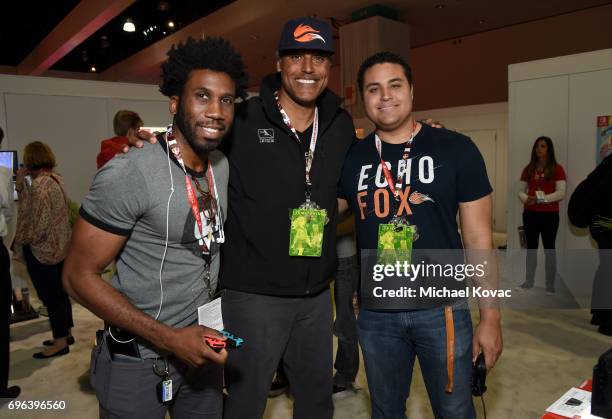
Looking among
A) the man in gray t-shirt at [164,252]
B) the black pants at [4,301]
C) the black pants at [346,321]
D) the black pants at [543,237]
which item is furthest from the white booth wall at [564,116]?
the black pants at [4,301]

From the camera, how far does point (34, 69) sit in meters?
14.2

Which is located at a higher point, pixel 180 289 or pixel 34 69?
pixel 34 69

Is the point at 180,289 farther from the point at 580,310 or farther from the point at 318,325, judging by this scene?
the point at 580,310

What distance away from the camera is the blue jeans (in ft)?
5.21

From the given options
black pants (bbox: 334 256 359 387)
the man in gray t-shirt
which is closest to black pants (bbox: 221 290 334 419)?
the man in gray t-shirt

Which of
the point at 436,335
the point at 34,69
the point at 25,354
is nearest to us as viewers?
the point at 436,335

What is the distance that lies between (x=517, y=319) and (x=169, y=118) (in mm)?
4741

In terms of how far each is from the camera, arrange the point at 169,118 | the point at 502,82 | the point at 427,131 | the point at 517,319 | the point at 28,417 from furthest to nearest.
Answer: the point at 502,82 → the point at 169,118 → the point at 517,319 → the point at 28,417 → the point at 427,131

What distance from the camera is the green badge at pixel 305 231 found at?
5.57ft

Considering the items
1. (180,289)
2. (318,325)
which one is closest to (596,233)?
(318,325)

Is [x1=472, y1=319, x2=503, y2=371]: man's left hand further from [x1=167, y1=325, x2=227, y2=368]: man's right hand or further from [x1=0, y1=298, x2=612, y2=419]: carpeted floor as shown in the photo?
[x1=0, y1=298, x2=612, y2=419]: carpeted floor

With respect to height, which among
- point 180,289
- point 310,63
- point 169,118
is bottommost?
point 180,289

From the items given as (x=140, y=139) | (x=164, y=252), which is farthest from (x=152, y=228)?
(x=140, y=139)

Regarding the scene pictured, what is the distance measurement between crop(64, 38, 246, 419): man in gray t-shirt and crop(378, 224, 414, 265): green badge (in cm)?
58
